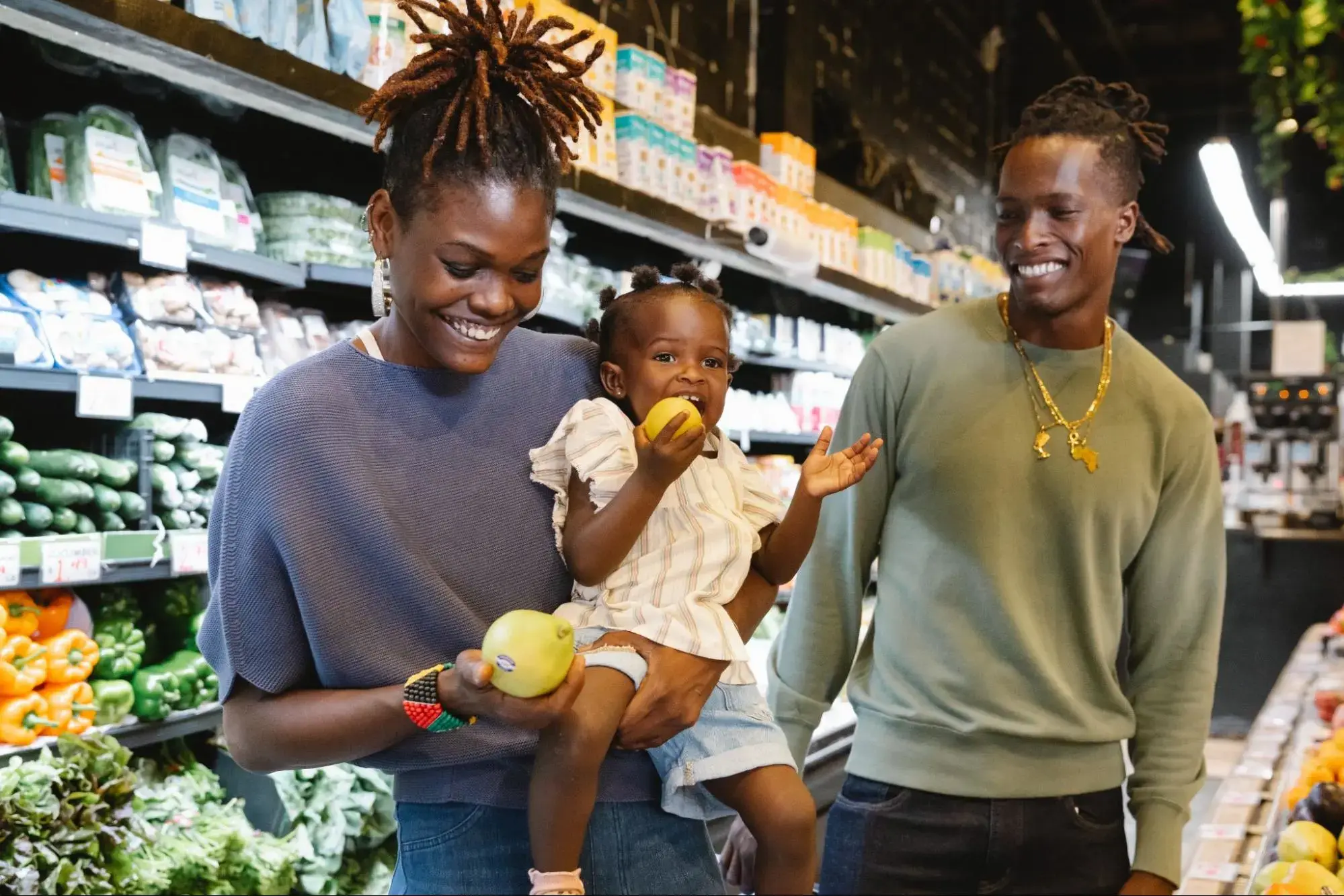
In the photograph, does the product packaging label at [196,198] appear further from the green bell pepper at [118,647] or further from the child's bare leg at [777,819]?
the child's bare leg at [777,819]

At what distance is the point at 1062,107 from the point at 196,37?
66.6 inches

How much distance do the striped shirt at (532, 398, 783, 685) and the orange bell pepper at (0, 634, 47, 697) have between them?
165 cm

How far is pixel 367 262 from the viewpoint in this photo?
3391 millimetres

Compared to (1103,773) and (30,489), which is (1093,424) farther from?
(30,489)

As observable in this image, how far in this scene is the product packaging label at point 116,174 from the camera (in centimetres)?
273

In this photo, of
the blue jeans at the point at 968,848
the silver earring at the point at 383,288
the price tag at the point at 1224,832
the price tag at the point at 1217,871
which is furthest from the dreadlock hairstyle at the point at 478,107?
the price tag at the point at 1224,832

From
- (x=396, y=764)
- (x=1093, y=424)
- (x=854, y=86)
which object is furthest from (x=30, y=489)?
(x=854, y=86)

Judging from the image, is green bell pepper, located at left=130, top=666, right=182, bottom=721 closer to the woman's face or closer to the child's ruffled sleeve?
the child's ruffled sleeve

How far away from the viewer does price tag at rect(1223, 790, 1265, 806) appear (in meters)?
3.70

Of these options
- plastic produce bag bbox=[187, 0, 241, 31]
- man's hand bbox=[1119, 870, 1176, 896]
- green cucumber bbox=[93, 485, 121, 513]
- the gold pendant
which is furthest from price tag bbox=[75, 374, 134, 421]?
man's hand bbox=[1119, 870, 1176, 896]

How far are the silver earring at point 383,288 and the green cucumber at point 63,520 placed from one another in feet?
5.10

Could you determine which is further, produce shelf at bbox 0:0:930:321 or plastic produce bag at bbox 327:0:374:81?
plastic produce bag at bbox 327:0:374:81

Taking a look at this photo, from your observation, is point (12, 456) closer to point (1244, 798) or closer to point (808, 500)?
point (808, 500)

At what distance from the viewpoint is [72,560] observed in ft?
8.64
